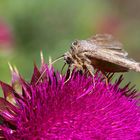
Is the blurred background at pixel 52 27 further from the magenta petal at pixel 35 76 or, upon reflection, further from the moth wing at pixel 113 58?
the moth wing at pixel 113 58

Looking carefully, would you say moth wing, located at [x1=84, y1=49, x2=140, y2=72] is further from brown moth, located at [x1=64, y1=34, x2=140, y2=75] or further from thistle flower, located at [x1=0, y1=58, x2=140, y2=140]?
thistle flower, located at [x1=0, y1=58, x2=140, y2=140]

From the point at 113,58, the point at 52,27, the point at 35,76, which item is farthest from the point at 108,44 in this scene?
the point at 52,27

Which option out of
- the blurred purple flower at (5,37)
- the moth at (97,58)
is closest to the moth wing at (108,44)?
the moth at (97,58)

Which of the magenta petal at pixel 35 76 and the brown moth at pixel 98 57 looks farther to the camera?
the magenta petal at pixel 35 76

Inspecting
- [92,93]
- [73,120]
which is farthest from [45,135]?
[92,93]

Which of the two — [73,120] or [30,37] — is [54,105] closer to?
[73,120]

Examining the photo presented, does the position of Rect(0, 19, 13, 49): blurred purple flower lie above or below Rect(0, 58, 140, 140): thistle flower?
above

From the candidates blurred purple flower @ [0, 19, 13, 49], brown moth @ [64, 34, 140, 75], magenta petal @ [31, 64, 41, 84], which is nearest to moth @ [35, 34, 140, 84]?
brown moth @ [64, 34, 140, 75]
